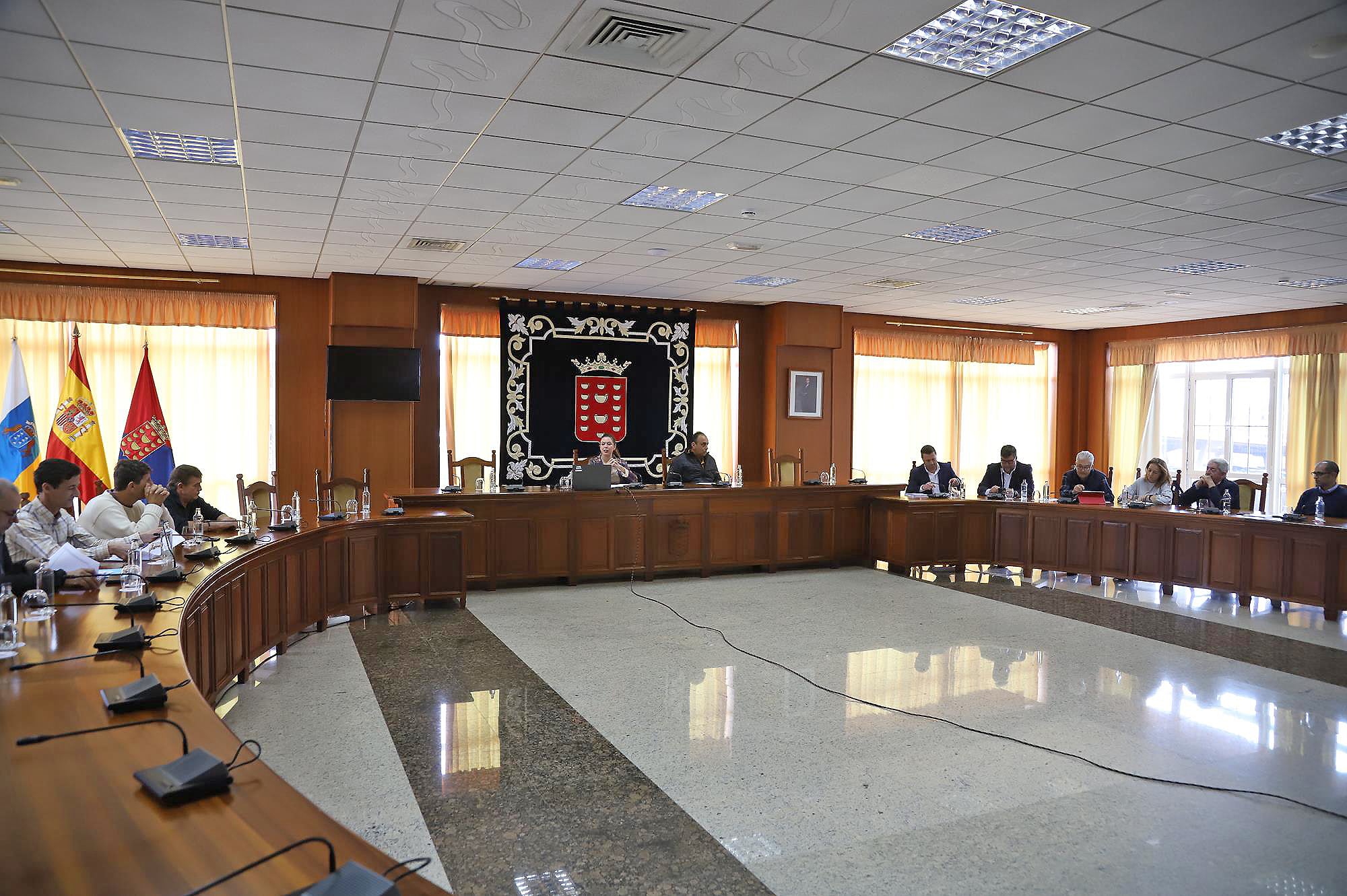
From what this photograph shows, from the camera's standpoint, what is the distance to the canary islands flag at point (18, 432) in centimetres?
779

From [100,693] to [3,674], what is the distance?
43 centimetres

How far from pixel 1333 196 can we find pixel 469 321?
8.34m

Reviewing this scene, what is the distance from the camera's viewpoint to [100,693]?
2.40 meters

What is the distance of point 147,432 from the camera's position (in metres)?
8.46

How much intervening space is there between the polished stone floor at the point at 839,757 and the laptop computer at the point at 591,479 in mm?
1745

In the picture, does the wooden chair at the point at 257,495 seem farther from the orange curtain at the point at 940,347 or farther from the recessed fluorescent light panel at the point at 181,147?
the orange curtain at the point at 940,347

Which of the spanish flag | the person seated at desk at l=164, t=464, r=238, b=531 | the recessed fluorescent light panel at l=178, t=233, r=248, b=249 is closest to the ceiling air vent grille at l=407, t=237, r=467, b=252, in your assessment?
the recessed fluorescent light panel at l=178, t=233, r=248, b=249

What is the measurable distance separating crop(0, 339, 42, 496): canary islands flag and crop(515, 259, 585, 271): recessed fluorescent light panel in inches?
187

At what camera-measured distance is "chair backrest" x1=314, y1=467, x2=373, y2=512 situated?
705 cm

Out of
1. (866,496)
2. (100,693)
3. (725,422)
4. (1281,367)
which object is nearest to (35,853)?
(100,693)

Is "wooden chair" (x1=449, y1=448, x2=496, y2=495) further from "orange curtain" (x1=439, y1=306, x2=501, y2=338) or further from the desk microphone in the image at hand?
the desk microphone

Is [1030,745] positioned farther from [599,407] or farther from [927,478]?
[599,407]

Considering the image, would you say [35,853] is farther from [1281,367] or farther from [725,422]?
[1281,367]

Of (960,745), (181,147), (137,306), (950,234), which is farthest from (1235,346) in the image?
(137,306)
